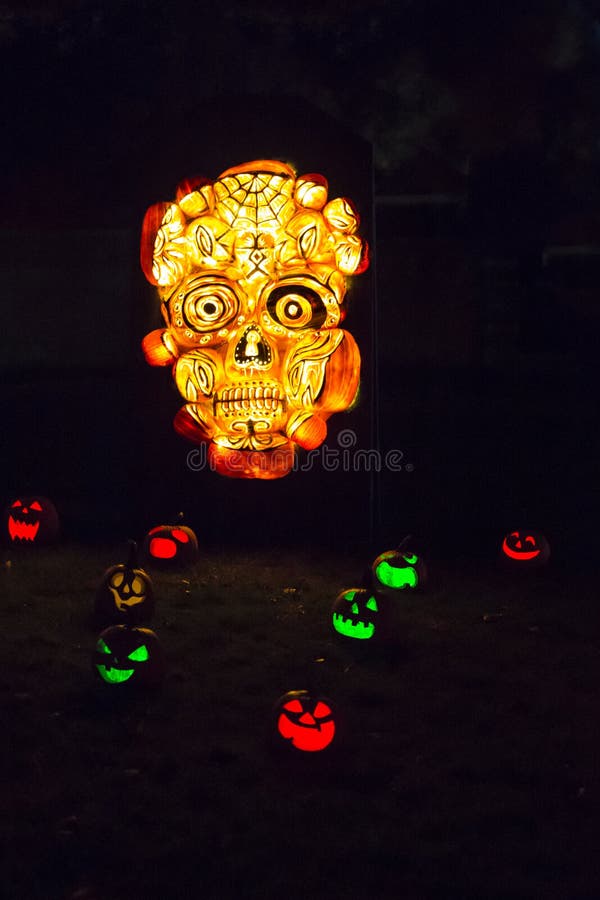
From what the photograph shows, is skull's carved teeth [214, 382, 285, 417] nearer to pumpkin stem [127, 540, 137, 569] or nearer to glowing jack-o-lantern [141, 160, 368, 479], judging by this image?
glowing jack-o-lantern [141, 160, 368, 479]

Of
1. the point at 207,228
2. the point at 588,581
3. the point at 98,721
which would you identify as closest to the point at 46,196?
the point at 207,228

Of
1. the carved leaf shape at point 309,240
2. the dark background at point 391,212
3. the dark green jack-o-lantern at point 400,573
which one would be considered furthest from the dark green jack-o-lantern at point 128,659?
the dark background at point 391,212

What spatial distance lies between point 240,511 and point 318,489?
0.69 m

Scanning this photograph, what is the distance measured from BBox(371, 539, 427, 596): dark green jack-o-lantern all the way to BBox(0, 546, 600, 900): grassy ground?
0.17 m

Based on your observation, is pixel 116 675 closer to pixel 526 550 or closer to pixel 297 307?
pixel 297 307

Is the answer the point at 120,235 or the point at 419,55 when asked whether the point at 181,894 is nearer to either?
the point at 120,235

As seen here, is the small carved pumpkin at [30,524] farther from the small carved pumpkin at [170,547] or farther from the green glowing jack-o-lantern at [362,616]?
the green glowing jack-o-lantern at [362,616]

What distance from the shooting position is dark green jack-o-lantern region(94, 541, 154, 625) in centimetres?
612

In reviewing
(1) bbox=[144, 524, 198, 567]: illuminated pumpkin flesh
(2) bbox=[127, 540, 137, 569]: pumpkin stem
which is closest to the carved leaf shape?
(1) bbox=[144, 524, 198, 567]: illuminated pumpkin flesh

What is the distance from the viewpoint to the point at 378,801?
4.05m

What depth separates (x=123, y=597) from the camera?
242 inches

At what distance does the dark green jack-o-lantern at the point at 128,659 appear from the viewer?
5.11 meters

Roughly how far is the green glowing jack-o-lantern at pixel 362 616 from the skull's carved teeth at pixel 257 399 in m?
2.05

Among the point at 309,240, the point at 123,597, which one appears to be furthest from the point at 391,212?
the point at 123,597
